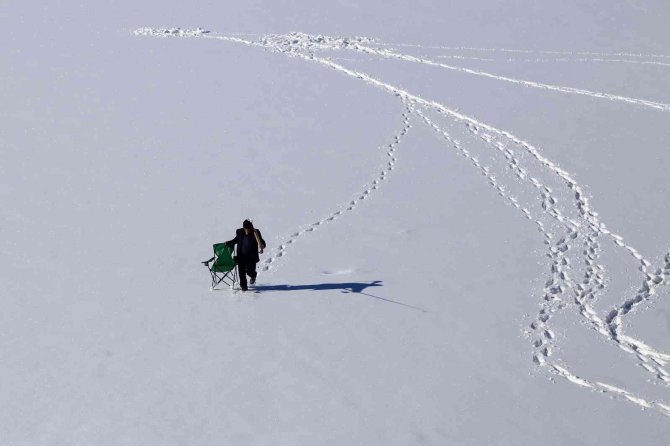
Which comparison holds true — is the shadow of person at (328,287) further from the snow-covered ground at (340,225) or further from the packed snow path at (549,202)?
the packed snow path at (549,202)

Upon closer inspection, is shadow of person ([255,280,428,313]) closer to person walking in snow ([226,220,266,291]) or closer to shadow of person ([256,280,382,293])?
shadow of person ([256,280,382,293])

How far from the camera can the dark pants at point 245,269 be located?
11.0 m

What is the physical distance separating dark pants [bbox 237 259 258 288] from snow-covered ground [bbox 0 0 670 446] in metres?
0.21

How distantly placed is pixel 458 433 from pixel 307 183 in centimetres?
733

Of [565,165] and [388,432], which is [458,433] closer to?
[388,432]

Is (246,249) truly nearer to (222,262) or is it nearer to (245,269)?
(245,269)

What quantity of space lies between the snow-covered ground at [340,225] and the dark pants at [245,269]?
21 cm

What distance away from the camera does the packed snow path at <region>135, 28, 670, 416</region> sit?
32.0 ft

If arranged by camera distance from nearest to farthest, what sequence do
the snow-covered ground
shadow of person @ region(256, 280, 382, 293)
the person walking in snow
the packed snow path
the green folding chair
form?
the snow-covered ground
the packed snow path
the person walking in snow
the green folding chair
shadow of person @ region(256, 280, 382, 293)

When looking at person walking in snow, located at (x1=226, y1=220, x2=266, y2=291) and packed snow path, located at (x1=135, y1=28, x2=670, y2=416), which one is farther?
person walking in snow, located at (x1=226, y1=220, x2=266, y2=291)

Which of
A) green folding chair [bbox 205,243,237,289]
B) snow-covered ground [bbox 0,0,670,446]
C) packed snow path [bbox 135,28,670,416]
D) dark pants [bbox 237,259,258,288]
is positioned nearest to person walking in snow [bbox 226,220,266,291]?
dark pants [bbox 237,259,258,288]

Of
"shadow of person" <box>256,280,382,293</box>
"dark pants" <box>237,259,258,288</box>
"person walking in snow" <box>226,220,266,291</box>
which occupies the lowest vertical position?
"shadow of person" <box>256,280,382,293</box>

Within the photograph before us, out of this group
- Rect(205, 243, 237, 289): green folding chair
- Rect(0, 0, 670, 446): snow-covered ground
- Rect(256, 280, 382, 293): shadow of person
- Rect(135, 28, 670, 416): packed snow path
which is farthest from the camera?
Rect(256, 280, 382, 293): shadow of person

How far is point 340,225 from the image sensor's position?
43.0 ft
